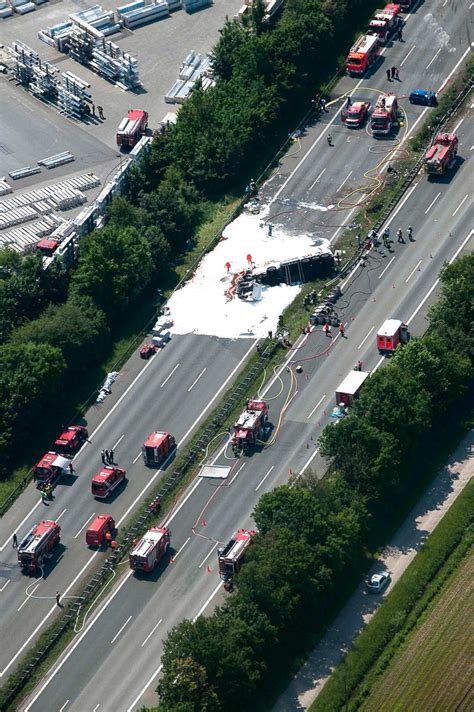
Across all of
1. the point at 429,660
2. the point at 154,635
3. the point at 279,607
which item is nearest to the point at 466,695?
the point at 429,660

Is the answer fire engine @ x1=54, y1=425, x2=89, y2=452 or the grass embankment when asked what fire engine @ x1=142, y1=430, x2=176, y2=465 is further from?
the grass embankment

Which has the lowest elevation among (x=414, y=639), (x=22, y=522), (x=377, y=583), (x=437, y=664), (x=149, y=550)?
(x=22, y=522)

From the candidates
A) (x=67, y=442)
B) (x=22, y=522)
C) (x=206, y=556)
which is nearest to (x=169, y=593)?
(x=206, y=556)

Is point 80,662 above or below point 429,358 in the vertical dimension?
below

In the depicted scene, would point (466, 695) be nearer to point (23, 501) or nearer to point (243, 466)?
point (243, 466)

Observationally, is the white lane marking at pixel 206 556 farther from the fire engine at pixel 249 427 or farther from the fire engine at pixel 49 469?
the fire engine at pixel 49 469

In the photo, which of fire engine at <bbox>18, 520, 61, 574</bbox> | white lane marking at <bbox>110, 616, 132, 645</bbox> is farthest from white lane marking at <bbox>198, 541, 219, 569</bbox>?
fire engine at <bbox>18, 520, 61, 574</bbox>

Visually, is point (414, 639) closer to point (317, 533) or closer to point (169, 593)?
point (317, 533)
